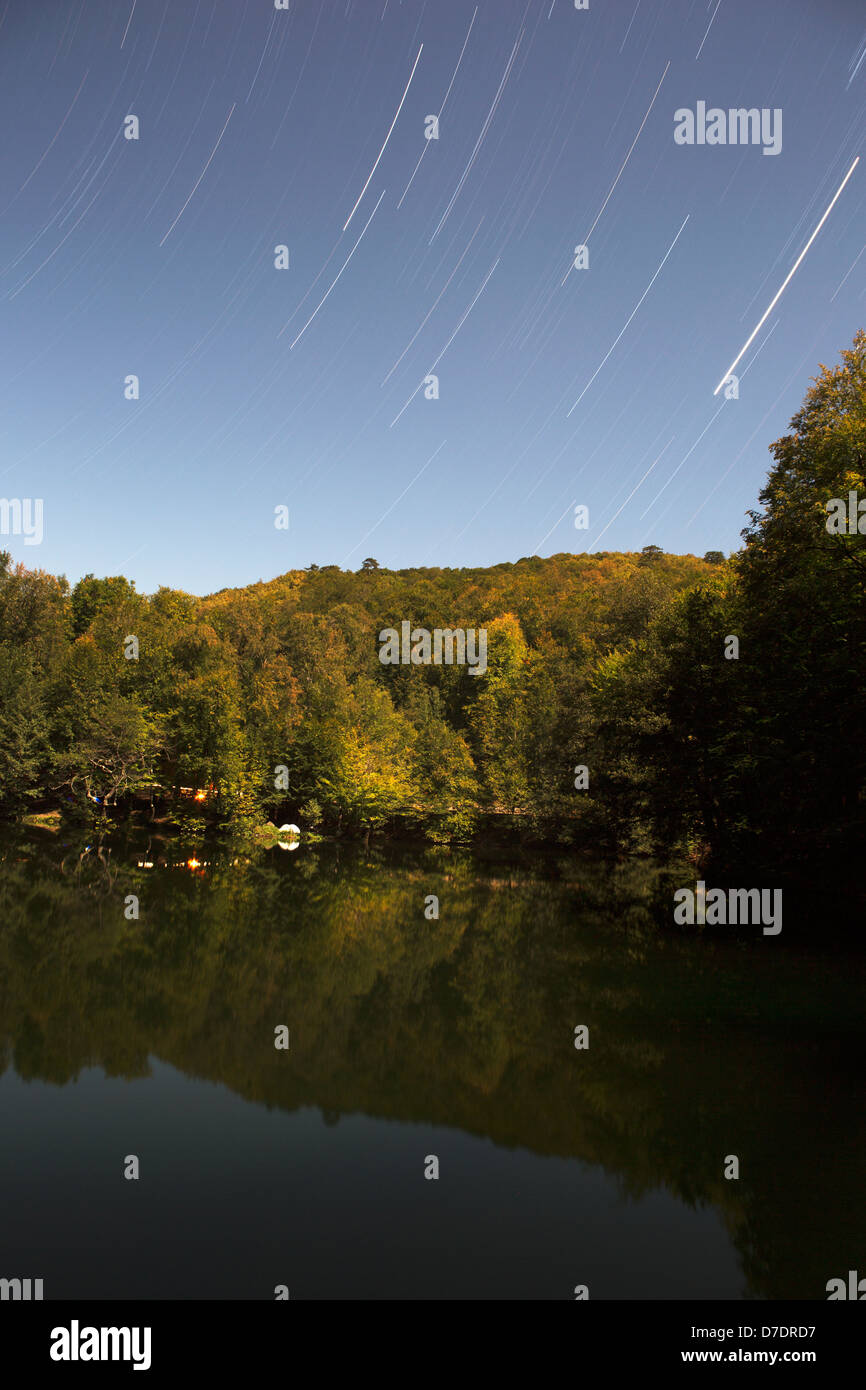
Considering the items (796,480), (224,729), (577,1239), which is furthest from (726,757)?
(224,729)

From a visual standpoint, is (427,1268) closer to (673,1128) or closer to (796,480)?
(673,1128)

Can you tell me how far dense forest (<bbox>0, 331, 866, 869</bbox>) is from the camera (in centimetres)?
2245

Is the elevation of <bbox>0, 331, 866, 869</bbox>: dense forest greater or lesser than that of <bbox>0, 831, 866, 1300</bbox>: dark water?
greater

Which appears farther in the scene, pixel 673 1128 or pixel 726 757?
pixel 726 757

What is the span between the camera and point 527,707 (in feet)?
169

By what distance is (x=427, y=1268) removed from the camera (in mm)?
8125

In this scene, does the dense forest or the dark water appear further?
the dense forest

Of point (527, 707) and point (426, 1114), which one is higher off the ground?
point (527, 707)

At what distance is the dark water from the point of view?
820cm

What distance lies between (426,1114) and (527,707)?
1602 inches

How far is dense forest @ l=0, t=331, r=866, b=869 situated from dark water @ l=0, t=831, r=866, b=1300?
6869mm

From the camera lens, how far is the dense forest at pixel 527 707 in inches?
884

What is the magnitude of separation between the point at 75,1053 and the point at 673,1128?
31.7 ft

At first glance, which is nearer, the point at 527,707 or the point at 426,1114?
the point at 426,1114
